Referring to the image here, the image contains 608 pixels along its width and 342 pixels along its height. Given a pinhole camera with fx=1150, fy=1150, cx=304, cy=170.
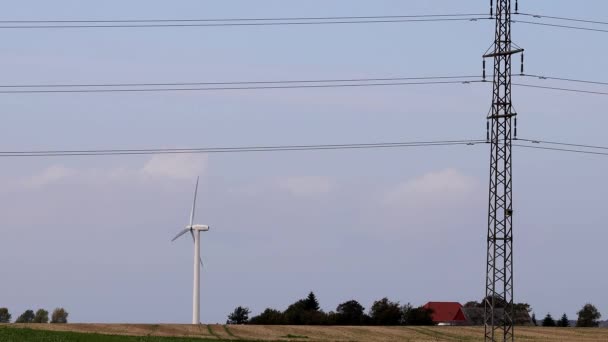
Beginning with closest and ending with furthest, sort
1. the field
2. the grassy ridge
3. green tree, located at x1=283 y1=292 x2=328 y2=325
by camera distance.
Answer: the grassy ridge → the field → green tree, located at x1=283 y1=292 x2=328 y2=325

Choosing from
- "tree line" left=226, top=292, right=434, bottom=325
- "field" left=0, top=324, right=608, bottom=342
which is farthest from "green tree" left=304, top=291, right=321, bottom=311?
"field" left=0, top=324, right=608, bottom=342

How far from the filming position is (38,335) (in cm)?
9475

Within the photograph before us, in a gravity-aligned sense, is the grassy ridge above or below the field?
above

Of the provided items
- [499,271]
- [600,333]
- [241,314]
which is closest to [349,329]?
[600,333]

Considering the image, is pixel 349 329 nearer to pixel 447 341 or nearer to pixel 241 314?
pixel 447 341

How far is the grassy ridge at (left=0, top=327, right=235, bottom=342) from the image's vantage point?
90.4 meters

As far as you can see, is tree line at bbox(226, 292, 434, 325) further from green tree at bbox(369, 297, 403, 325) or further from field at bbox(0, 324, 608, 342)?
field at bbox(0, 324, 608, 342)

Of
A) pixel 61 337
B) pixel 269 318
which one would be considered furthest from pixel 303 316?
pixel 61 337

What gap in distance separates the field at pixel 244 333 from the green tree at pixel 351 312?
51.2m

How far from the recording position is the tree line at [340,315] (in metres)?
178

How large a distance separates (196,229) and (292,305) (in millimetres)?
50562

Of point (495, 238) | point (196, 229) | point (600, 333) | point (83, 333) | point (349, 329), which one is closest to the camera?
point (495, 238)

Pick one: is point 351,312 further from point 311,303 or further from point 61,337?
point 61,337

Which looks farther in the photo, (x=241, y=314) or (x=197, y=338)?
(x=241, y=314)
